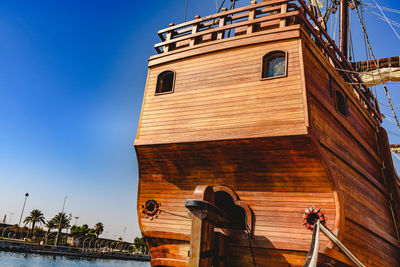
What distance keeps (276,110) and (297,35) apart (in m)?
1.47

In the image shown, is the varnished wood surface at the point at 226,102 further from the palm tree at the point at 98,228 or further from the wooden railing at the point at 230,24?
the palm tree at the point at 98,228

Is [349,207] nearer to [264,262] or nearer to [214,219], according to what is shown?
[264,262]

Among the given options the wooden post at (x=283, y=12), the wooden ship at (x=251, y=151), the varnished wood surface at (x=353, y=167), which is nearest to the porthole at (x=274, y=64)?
the wooden ship at (x=251, y=151)

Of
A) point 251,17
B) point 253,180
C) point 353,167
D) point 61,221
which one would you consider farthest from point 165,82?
point 61,221

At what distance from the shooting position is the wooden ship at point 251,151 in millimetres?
4734

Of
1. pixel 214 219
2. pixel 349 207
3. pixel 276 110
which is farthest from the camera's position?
pixel 349 207

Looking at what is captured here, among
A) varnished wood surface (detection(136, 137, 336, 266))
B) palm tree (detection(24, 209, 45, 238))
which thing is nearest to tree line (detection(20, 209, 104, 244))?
palm tree (detection(24, 209, 45, 238))

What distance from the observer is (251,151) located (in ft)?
16.5

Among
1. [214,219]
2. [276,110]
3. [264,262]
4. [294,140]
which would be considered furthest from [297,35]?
[264,262]

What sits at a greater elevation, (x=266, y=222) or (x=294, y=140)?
(x=294, y=140)

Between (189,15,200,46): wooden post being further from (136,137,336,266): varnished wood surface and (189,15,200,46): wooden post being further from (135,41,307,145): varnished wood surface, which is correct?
(136,137,336,266): varnished wood surface

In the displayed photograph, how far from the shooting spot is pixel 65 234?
→ 5906 centimetres

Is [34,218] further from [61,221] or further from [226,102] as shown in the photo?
Result: [226,102]

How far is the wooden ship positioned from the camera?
473 centimetres
